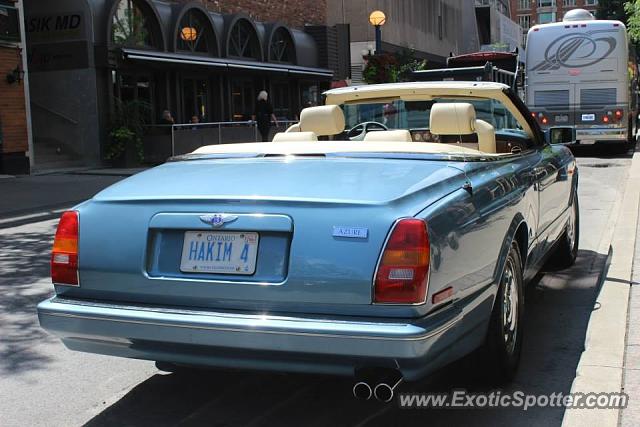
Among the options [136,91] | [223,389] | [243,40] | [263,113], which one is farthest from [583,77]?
[223,389]

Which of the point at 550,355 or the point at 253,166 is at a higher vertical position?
the point at 253,166

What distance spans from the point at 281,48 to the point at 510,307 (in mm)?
27098

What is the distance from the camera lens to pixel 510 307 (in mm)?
4164

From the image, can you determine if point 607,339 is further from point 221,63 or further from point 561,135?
point 221,63

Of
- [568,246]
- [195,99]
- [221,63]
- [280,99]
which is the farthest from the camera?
[280,99]

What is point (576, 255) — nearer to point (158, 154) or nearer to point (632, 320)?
point (632, 320)

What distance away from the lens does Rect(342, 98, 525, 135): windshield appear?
5941 millimetres

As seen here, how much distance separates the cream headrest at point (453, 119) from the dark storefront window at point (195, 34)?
20.2 metres

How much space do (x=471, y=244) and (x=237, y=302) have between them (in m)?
1.09

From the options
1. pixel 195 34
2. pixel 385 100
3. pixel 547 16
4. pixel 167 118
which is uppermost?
pixel 547 16

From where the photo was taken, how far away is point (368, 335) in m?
3.03

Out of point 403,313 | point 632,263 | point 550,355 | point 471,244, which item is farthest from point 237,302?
point 632,263

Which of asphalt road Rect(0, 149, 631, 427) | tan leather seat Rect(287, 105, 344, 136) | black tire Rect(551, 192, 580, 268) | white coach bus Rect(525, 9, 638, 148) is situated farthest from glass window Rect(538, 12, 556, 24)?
tan leather seat Rect(287, 105, 344, 136)

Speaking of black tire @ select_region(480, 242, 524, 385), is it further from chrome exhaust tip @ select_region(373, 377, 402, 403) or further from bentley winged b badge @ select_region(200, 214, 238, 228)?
bentley winged b badge @ select_region(200, 214, 238, 228)
